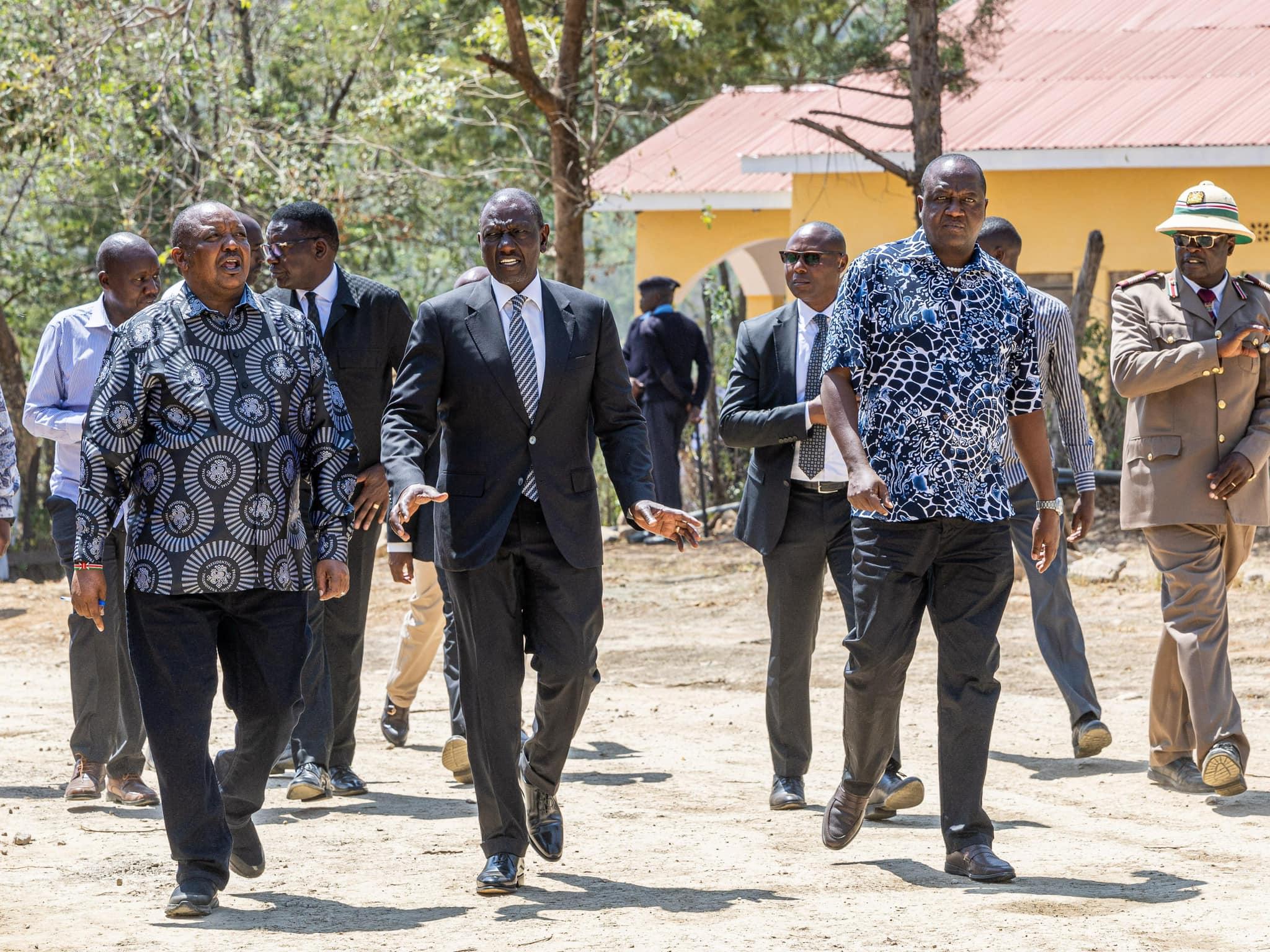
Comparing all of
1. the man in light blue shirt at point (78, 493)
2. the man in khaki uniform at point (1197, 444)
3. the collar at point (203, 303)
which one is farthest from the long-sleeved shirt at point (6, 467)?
the man in khaki uniform at point (1197, 444)

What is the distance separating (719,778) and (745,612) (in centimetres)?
538

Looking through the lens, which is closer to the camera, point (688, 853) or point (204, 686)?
point (204, 686)

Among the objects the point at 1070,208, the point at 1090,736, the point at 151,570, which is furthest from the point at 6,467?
the point at 1070,208

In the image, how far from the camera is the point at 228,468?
17.5ft

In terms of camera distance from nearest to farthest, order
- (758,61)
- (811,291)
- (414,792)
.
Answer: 1. (811,291)
2. (414,792)
3. (758,61)

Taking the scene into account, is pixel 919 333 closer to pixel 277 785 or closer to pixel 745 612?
pixel 277 785

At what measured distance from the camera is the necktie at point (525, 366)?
5664 millimetres

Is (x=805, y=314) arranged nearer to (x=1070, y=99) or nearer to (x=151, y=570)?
(x=151, y=570)

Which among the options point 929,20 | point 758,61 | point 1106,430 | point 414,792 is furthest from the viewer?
point 758,61

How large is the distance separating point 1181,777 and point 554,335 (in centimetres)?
321

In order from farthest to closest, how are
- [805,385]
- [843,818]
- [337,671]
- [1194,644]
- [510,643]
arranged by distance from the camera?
1. [337,671]
2. [1194,644]
3. [805,385]
4. [843,818]
5. [510,643]

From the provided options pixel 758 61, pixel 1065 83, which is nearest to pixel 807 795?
pixel 1065 83

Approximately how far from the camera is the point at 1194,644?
278 inches

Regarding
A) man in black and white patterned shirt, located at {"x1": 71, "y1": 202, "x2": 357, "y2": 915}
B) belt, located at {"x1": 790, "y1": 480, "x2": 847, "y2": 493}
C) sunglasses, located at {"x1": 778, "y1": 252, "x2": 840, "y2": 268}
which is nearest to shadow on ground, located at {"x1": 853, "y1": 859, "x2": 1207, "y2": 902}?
belt, located at {"x1": 790, "y1": 480, "x2": 847, "y2": 493}
